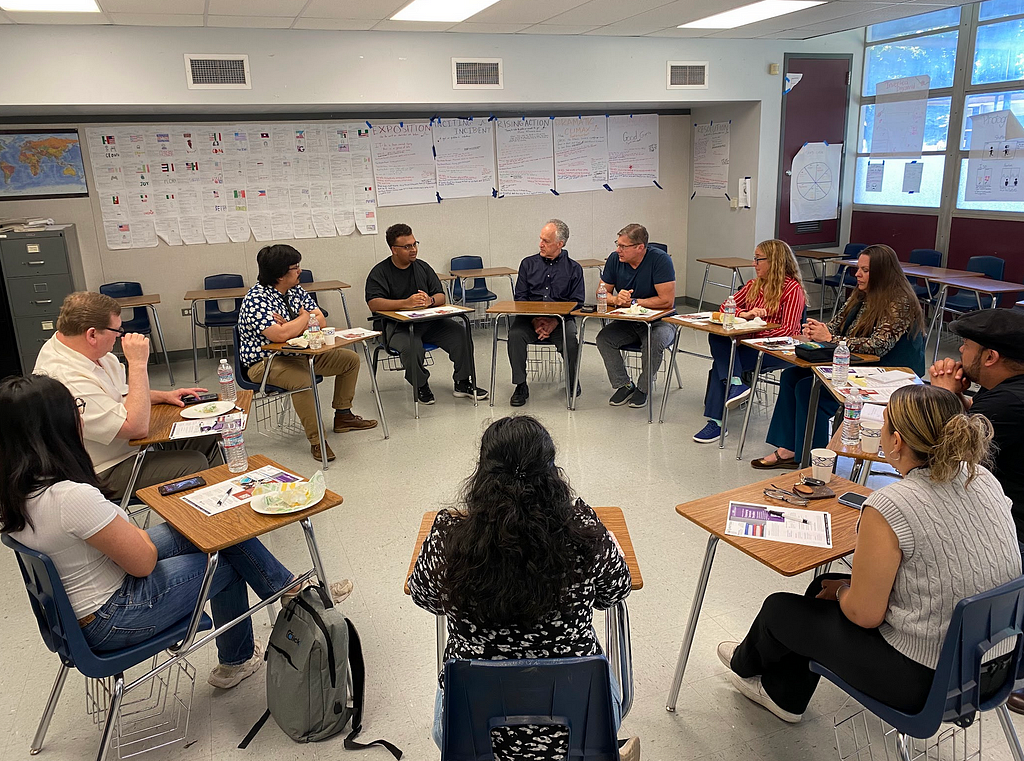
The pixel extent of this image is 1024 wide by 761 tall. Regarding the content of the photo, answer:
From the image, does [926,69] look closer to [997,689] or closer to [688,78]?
[688,78]

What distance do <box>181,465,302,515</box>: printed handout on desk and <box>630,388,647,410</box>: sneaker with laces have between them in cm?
325

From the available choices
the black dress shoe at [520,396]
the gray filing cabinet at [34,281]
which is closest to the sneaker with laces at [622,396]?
the black dress shoe at [520,396]

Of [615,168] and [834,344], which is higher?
[615,168]

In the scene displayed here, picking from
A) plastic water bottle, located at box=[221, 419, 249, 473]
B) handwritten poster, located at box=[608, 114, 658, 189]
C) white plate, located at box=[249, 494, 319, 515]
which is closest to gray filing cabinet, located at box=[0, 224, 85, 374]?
plastic water bottle, located at box=[221, 419, 249, 473]

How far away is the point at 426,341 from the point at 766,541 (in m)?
3.77

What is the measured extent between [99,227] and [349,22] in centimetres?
Answer: 289

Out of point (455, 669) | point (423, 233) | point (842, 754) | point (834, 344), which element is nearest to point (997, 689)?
point (842, 754)

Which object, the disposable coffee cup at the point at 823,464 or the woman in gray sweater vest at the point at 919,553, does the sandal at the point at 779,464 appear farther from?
the woman in gray sweater vest at the point at 919,553

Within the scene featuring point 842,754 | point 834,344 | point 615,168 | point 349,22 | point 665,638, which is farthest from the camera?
point 615,168

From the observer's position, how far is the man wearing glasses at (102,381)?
2.87 metres

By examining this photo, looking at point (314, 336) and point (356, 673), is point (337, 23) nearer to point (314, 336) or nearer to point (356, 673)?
point (314, 336)

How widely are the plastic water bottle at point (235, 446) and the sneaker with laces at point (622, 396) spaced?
3042mm

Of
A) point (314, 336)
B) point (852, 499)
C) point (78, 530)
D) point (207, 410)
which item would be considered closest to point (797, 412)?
point (852, 499)

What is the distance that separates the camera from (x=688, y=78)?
23.4 ft
